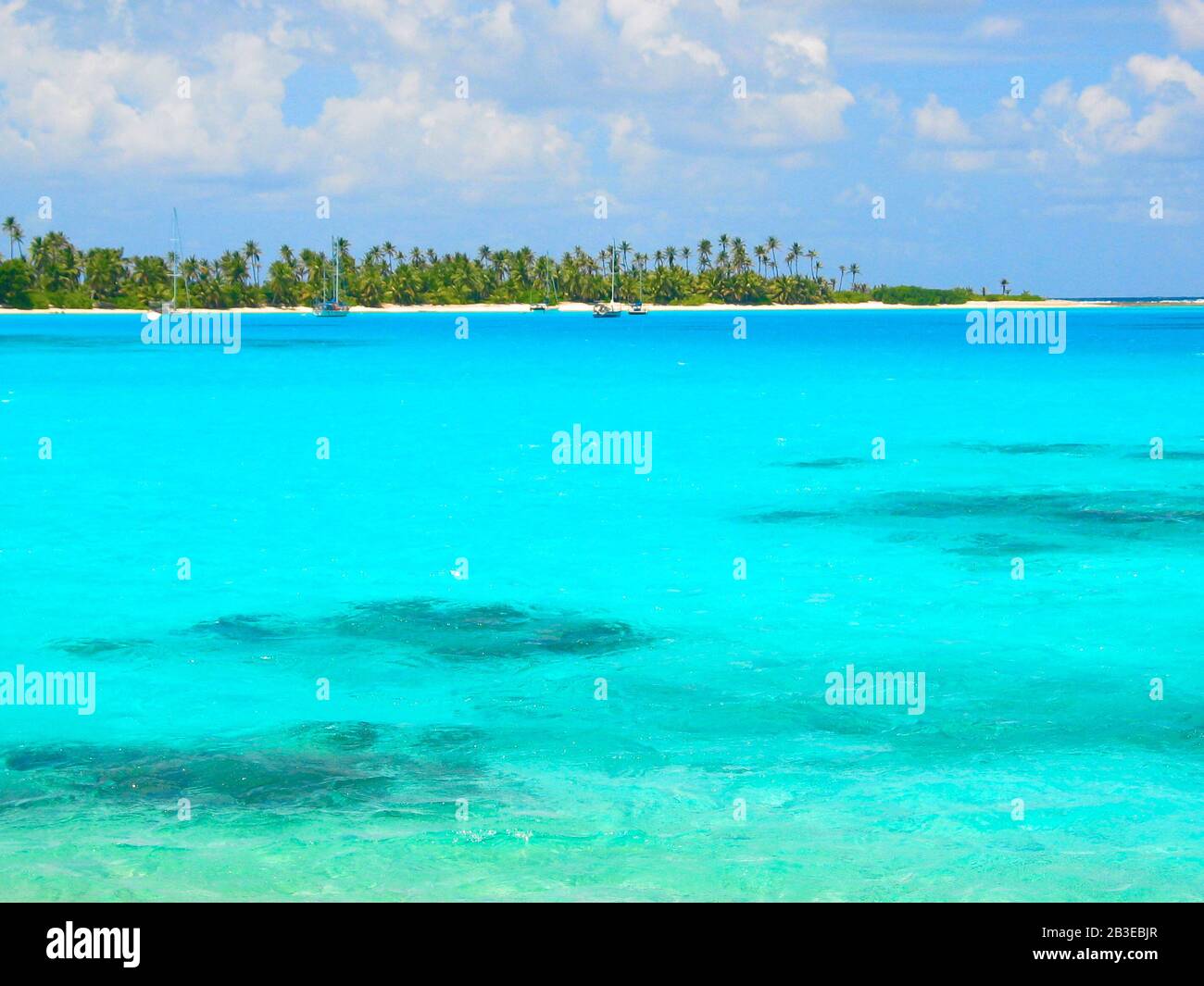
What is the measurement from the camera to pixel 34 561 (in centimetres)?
2681

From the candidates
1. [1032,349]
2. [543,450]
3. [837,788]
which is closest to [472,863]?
[837,788]
